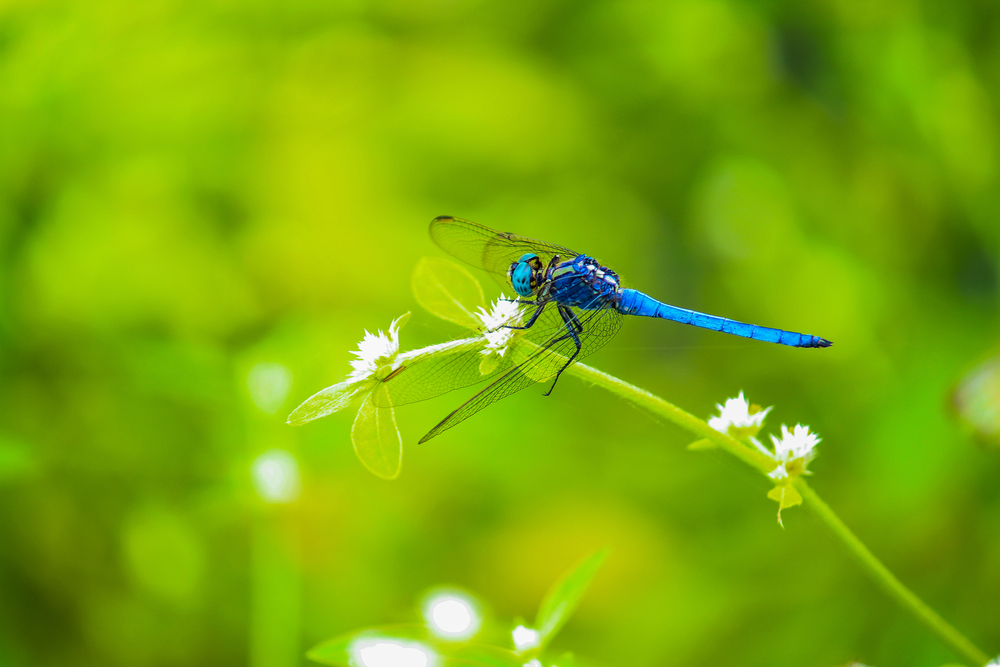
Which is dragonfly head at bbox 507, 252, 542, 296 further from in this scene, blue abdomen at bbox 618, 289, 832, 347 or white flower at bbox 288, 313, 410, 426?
white flower at bbox 288, 313, 410, 426

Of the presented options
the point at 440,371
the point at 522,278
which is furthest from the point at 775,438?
the point at 522,278

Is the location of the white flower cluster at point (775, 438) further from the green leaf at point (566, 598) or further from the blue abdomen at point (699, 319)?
the blue abdomen at point (699, 319)

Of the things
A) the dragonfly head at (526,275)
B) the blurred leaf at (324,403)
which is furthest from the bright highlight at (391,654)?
the dragonfly head at (526,275)

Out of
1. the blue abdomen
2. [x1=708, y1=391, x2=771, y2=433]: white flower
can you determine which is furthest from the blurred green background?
[x1=708, y1=391, x2=771, y2=433]: white flower

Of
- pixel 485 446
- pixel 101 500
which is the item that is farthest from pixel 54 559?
pixel 485 446

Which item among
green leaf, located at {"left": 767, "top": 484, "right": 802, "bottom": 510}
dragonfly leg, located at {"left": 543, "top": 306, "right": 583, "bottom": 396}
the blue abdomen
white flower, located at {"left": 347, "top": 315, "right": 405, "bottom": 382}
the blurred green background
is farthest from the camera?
the blurred green background

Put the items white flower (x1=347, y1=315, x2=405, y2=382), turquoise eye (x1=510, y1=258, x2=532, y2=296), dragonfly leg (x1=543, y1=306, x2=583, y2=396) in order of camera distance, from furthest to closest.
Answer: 1. turquoise eye (x1=510, y1=258, x2=532, y2=296)
2. dragonfly leg (x1=543, y1=306, x2=583, y2=396)
3. white flower (x1=347, y1=315, x2=405, y2=382)

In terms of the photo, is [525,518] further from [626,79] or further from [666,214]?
[626,79]

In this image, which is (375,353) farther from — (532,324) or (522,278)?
(522,278)
